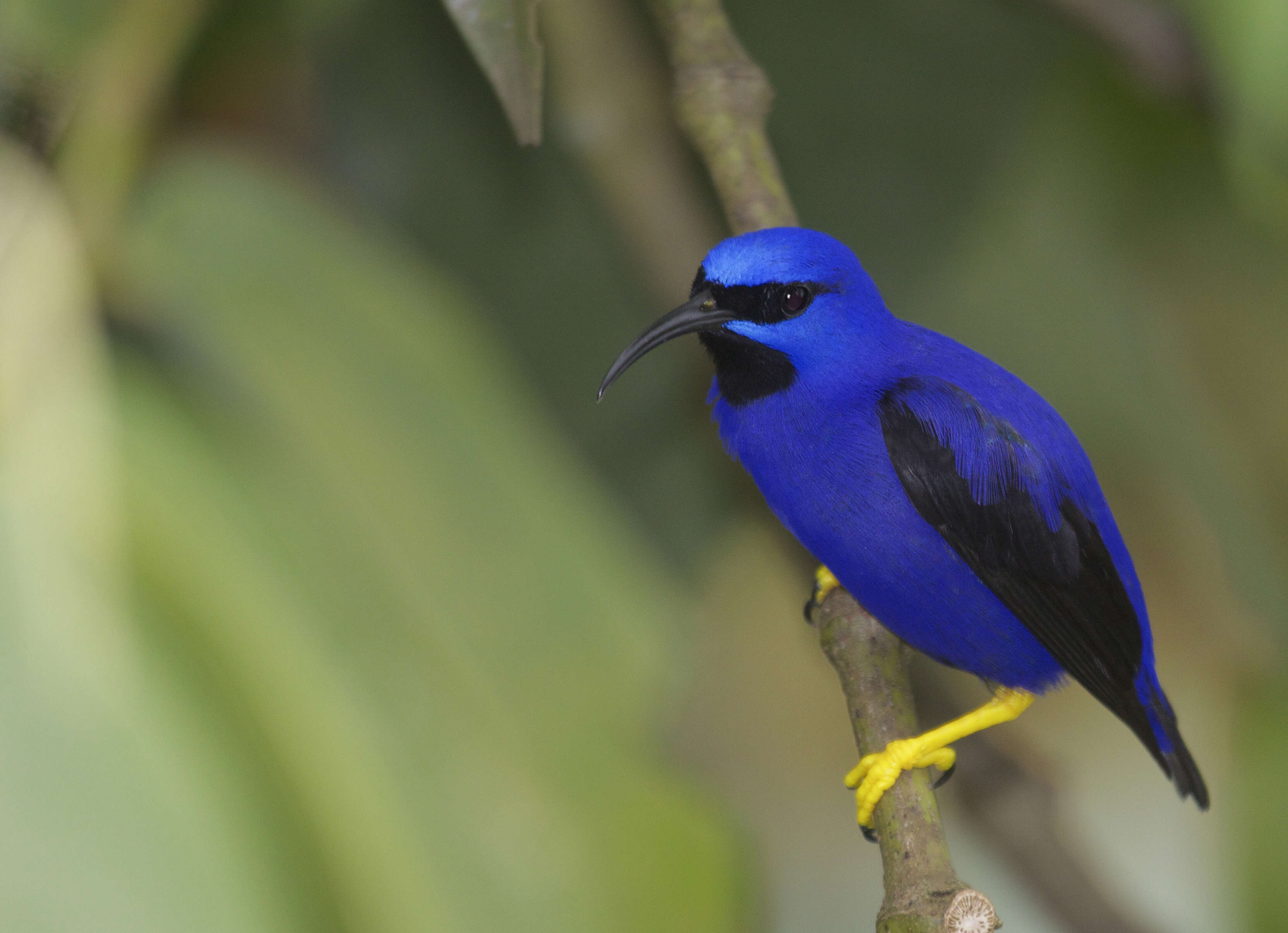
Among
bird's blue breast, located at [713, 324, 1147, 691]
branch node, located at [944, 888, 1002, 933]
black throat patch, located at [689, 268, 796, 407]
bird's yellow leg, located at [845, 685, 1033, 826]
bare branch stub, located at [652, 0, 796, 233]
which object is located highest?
bare branch stub, located at [652, 0, 796, 233]

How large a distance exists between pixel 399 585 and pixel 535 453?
0.90 ft

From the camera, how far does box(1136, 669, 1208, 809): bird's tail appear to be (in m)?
1.40

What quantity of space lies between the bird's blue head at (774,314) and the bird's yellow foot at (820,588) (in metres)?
0.30

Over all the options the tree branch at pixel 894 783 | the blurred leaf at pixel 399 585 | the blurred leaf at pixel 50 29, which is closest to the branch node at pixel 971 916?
the tree branch at pixel 894 783

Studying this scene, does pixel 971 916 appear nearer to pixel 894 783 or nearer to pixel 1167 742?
pixel 894 783

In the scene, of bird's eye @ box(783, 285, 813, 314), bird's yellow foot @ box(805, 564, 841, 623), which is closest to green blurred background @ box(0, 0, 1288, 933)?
bird's yellow foot @ box(805, 564, 841, 623)

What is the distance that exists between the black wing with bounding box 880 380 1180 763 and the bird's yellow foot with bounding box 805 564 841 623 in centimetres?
22

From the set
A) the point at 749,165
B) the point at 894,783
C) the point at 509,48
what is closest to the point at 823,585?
the point at 894,783

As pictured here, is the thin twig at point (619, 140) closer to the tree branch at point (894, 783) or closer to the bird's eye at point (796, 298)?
the bird's eye at point (796, 298)

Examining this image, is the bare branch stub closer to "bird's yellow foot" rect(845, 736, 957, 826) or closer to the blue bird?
the blue bird

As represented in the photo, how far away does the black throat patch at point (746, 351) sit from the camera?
1.19 meters

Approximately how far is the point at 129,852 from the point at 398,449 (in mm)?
480

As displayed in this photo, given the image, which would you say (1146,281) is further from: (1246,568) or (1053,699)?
(1053,699)

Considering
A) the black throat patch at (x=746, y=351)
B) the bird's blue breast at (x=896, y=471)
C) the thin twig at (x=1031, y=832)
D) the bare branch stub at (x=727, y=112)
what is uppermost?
the bare branch stub at (x=727, y=112)
